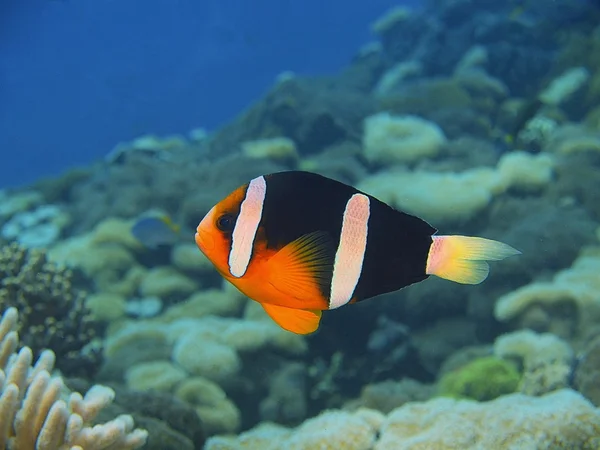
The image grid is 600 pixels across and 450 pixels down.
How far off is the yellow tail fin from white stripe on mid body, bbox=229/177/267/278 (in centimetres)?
50

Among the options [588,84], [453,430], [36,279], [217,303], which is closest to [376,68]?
[588,84]

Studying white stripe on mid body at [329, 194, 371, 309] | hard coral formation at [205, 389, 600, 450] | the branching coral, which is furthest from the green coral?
white stripe on mid body at [329, 194, 371, 309]

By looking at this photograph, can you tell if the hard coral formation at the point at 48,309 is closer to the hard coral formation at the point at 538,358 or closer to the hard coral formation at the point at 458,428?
the hard coral formation at the point at 458,428

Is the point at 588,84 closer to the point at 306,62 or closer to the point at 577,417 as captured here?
the point at 577,417

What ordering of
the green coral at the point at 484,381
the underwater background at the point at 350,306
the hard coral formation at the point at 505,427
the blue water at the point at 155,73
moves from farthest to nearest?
the blue water at the point at 155,73 < the green coral at the point at 484,381 < the underwater background at the point at 350,306 < the hard coral formation at the point at 505,427

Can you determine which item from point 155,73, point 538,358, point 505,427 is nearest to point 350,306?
point 538,358

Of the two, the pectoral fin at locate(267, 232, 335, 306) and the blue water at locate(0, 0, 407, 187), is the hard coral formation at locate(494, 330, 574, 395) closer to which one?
the pectoral fin at locate(267, 232, 335, 306)

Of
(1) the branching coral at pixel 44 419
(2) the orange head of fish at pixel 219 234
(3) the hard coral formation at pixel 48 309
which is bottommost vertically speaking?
(1) the branching coral at pixel 44 419

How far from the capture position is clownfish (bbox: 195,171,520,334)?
1.42m

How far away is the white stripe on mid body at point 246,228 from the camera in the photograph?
1419mm

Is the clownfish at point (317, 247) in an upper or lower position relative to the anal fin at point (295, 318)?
upper

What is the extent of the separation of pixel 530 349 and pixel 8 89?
8745cm

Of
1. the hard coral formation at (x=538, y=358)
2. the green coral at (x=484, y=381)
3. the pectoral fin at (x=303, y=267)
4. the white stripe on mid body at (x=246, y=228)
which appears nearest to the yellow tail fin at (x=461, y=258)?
the pectoral fin at (x=303, y=267)

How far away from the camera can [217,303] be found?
631 cm
